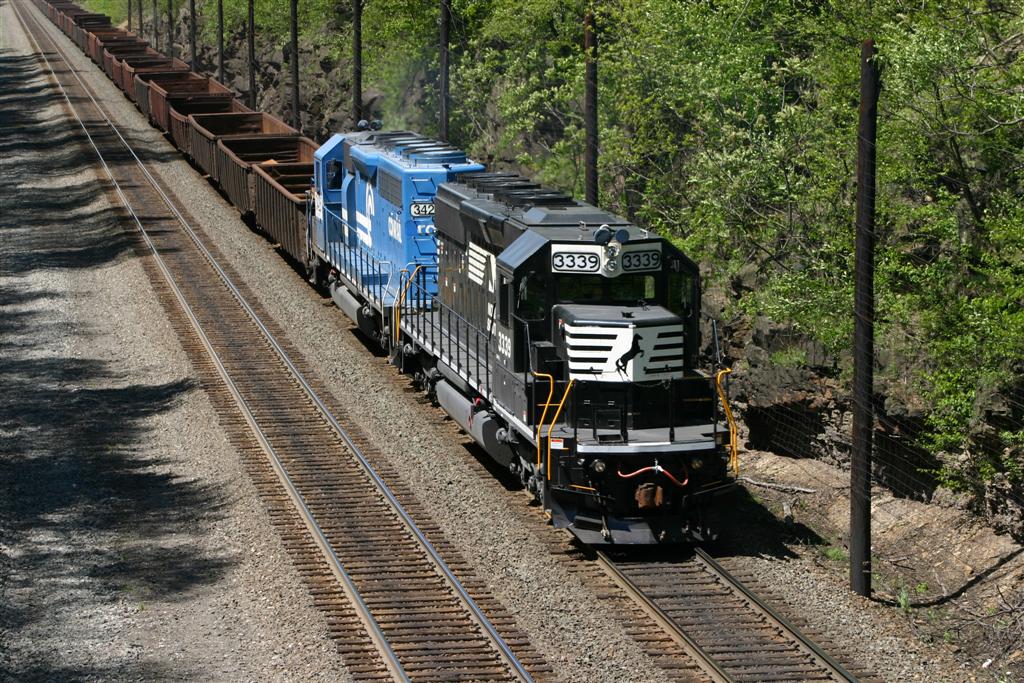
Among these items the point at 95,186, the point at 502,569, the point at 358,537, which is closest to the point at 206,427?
the point at 358,537

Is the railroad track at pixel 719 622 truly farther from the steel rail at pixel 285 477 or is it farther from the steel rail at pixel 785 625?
the steel rail at pixel 285 477

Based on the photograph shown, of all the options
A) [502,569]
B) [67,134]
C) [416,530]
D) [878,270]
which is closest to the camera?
[502,569]

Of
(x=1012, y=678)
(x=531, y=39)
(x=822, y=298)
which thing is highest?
(x=531, y=39)

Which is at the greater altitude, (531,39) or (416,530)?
(531,39)

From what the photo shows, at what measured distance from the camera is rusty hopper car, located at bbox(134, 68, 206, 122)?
182 ft

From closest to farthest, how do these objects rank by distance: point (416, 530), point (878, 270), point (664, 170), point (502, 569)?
point (502, 569) < point (416, 530) < point (878, 270) < point (664, 170)

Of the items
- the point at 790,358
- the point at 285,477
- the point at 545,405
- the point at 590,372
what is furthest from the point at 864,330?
the point at 285,477

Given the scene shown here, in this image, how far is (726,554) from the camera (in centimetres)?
1524

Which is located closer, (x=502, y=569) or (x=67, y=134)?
(x=502, y=569)

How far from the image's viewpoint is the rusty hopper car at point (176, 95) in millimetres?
50344

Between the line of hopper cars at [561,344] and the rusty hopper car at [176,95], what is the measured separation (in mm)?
30148

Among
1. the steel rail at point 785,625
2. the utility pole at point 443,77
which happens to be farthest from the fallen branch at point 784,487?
the utility pole at point 443,77

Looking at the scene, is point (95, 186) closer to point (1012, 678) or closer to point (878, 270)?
point (878, 270)

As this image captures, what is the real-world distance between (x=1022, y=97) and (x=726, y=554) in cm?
740
